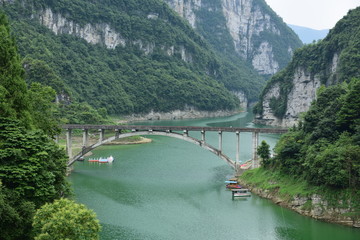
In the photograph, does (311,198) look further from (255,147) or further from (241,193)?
(255,147)

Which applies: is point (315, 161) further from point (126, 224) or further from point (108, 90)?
→ point (108, 90)

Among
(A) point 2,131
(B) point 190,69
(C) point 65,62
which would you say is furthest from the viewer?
(B) point 190,69

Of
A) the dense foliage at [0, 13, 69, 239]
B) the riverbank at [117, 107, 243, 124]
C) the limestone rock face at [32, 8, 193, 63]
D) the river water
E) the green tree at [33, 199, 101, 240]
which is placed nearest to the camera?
the green tree at [33, 199, 101, 240]

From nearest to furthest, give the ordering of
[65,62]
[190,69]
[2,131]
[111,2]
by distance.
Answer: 1. [2,131]
2. [65,62]
3. [111,2]
4. [190,69]

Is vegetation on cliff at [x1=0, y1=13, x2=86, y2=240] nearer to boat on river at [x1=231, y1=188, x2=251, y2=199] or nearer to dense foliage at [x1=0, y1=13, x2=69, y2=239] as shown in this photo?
dense foliage at [x1=0, y1=13, x2=69, y2=239]

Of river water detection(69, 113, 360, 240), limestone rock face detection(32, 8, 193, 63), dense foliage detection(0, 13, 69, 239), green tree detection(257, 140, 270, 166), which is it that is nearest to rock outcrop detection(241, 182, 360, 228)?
river water detection(69, 113, 360, 240)

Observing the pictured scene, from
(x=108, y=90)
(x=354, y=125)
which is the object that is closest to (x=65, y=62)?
(x=108, y=90)
